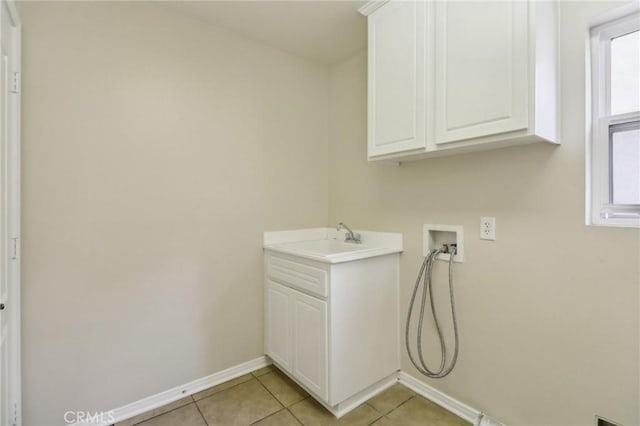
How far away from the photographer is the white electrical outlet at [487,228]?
5.31 ft

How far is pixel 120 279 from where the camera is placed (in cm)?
172

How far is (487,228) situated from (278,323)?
4.75 feet

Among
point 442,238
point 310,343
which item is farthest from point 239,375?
point 442,238

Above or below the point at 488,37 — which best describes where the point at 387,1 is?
above

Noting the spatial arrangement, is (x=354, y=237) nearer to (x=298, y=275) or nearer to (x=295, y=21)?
(x=298, y=275)

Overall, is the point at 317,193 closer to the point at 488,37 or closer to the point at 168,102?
the point at 168,102

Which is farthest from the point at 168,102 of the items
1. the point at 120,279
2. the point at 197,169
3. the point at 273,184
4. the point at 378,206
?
the point at 378,206

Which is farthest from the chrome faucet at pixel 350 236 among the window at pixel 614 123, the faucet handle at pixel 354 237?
the window at pixel 614 123

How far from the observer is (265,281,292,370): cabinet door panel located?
79.3 inches

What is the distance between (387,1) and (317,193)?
4.61 feet

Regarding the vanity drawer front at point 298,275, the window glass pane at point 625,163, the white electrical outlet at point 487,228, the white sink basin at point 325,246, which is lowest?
the vanity drawer front at point 298,275
